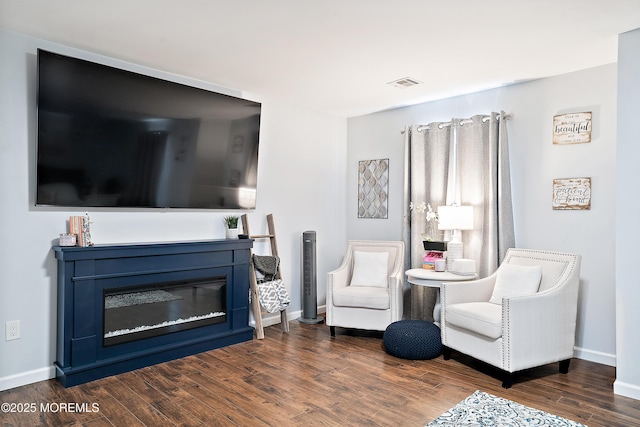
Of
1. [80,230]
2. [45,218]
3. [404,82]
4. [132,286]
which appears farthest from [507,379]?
[45,218]

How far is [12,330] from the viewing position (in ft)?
9.68

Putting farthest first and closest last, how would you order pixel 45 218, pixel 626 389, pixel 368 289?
pixel 368 289 → pixel 45 218 → pixel 626 389

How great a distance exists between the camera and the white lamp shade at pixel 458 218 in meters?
4.00

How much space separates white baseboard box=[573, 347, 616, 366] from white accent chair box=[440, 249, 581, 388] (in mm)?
449

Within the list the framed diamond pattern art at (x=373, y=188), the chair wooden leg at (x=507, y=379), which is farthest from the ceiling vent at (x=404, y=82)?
the chair wooden leg at (x=507, y=379)

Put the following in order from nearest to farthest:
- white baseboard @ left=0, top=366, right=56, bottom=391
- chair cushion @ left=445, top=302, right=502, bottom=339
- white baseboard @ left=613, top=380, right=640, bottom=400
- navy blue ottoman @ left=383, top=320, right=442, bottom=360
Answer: white baseboard @ left=613, top=380, right=640, bottom=400
white baseboard @ left=0, top=366, right=56, bottom=391
chair cushion @ left=445, top=302, right=502, bottom=339
navy blue ottoman @ left=383, top=320, right=442, bottom=360

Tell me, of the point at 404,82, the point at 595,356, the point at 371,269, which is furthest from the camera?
the point at 371,269

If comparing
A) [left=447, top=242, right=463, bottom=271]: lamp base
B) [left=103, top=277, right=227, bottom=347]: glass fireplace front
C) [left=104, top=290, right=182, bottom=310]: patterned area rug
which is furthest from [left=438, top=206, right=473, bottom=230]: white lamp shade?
[left=104, top=290, right=182, bottom=310]: patterned area rug

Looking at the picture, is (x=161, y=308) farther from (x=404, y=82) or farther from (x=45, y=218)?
(x=404, y=82)

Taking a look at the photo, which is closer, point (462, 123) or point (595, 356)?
point (595, 356)

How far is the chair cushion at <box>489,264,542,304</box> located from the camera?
337 cm

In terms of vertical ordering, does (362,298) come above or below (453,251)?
below

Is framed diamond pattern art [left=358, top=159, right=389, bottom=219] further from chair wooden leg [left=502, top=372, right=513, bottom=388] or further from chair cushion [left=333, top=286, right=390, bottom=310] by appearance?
chair wooden leg [left=502, top=372, right=513, bottom=388]

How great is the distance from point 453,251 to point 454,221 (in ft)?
0.96
